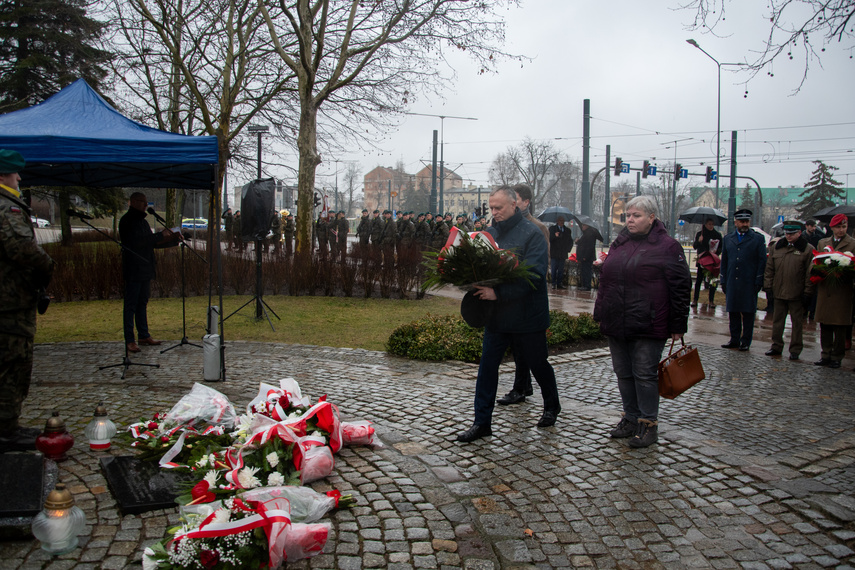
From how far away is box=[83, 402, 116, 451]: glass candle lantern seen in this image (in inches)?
173

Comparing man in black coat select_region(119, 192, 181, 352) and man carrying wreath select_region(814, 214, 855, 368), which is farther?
man carrying wreath select_region(814, 214, 855, 368)

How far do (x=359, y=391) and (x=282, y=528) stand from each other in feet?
11.2

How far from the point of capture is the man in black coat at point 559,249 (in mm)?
18344

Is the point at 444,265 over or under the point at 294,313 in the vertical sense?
over

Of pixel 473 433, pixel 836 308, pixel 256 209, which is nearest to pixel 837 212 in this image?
pixel 836 308

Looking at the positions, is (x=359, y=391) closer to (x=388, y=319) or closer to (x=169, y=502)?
(x=169, y=502)

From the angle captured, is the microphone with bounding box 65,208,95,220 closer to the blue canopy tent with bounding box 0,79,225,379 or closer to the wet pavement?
the blue canopy tent with bounding box 0,79,225,379

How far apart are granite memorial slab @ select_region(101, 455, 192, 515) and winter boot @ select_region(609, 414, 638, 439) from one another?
3305 mm

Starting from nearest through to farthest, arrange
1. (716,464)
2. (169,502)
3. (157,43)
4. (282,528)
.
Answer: (282,528) < (169,502) < (716,464) < (157,43)

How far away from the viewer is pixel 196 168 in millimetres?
8195

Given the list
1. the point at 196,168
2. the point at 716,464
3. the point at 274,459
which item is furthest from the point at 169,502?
the point at 196,168

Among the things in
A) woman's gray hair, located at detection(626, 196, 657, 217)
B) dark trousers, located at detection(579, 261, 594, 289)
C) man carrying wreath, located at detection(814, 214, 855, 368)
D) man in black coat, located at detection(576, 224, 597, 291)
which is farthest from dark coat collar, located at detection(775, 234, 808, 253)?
dark trousers, located at detection(579, 261, 594, 289)

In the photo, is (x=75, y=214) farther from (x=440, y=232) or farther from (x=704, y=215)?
(x=440, y=232)

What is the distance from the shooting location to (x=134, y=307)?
8.26 metres
